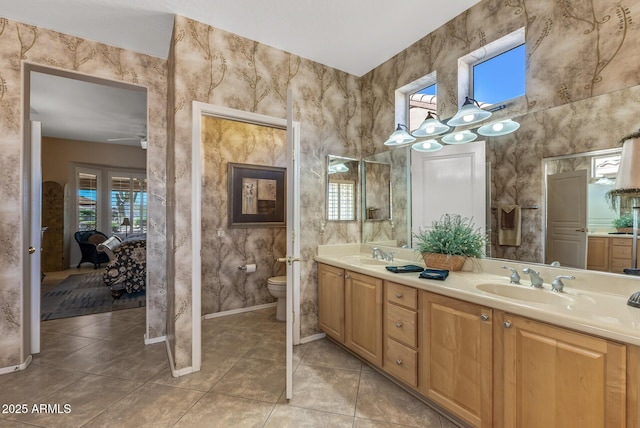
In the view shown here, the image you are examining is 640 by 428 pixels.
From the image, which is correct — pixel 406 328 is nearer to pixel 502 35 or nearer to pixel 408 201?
pixel 408 201

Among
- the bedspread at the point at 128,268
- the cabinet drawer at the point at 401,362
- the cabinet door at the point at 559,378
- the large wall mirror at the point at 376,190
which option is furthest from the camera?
the bedspread at the point at 128,268

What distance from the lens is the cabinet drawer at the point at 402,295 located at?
6.13 feet

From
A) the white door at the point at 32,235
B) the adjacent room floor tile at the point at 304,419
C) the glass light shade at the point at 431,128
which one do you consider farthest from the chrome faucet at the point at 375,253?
the white door at the point at 32,235

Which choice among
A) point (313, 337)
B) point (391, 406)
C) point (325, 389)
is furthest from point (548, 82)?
point (313, 337)

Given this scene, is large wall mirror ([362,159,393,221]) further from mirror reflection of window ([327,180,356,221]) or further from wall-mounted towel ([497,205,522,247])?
wall-mounted towel ([497,205,522,247])

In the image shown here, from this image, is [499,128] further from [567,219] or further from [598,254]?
[598,254]

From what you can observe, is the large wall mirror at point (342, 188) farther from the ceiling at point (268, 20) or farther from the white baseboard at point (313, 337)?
the white baseboard at point (313, 337)

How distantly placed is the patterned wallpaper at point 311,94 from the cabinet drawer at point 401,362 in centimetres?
101

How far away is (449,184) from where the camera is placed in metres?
2.40

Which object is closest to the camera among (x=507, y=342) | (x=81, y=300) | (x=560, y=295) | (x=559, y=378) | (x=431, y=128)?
(x=559, y=378)

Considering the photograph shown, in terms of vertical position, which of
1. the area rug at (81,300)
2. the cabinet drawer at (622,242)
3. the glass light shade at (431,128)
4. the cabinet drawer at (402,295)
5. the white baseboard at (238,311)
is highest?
the glass light shade at (431,128)

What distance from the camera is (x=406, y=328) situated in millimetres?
1925

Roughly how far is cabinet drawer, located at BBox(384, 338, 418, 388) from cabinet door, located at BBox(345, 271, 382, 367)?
0.30ft

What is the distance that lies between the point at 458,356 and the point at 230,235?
9.58ft
